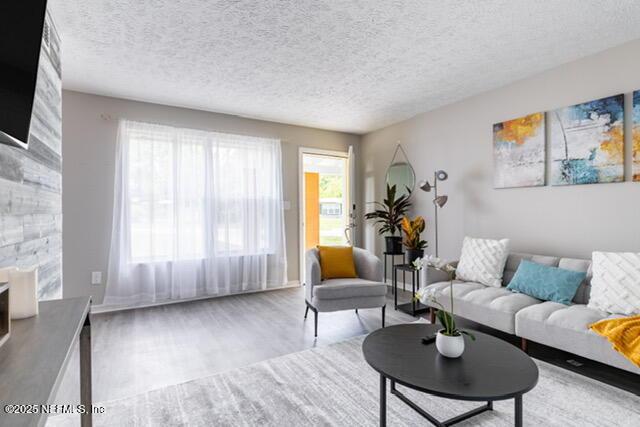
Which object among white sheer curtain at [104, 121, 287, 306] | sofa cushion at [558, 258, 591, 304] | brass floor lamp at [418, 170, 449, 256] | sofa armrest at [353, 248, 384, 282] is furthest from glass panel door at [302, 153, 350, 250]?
sofa cushion at [558, 258, 591, 304]

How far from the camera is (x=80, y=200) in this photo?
3.68m

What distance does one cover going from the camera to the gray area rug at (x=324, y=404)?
1.77 meters

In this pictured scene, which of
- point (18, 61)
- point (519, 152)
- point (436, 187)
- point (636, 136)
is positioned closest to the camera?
point (18, 61)

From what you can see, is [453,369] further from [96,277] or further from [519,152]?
[96,277]

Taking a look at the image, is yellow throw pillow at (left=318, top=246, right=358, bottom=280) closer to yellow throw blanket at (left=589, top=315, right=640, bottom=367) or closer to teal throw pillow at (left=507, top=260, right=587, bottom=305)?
teal throw pillow at (left=507, top=260, right=587, bottom=305)

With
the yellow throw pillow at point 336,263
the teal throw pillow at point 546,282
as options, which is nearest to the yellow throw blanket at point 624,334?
the teal throw pillow at point 546,282

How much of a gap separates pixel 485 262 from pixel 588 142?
138cm

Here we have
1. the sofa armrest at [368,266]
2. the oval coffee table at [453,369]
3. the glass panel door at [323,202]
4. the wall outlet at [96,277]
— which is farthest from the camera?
the glass panel door at [323,202]

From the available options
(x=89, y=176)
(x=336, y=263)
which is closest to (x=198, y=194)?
(x=89, y=176)

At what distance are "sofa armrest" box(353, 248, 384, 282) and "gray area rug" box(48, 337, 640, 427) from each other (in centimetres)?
114

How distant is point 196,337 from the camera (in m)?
3.03

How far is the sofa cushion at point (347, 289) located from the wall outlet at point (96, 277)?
262cm

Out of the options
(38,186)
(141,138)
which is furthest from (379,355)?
(141,138)

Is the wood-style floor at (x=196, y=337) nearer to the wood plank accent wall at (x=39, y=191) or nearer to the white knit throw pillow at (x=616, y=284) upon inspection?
the wood plank accent wall at (x=39, y=191)
